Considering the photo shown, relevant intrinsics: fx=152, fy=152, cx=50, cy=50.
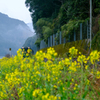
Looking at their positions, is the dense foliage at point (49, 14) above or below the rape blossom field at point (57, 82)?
above

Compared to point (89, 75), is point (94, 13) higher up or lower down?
higher up

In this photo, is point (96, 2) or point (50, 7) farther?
point (50, 7)

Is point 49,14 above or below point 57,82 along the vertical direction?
above

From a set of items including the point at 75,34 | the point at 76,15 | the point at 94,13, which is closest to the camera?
the point at 75,34

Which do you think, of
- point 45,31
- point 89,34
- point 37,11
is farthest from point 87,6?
point 37,11

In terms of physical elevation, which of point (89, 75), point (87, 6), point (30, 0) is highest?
point (30, 0)

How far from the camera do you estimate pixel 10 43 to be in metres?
194

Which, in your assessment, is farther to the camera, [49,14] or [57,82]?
[49,14]

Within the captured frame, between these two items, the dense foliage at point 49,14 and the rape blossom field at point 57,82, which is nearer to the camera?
the rape blossom field at point 57,82

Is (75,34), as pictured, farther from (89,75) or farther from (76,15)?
(89,75)

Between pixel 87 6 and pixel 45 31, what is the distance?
25.4 ft

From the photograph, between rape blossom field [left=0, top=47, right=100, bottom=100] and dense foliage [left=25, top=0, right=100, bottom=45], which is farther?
dense foliage [left=25, top=0, right=100, bottom=45]

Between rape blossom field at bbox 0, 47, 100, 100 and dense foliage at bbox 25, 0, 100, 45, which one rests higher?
dense foliage at bbox 25, 0, 100, 45

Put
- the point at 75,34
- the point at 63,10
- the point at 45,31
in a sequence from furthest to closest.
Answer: the point at 45,31
the point at 63,10
the point at 75,34
